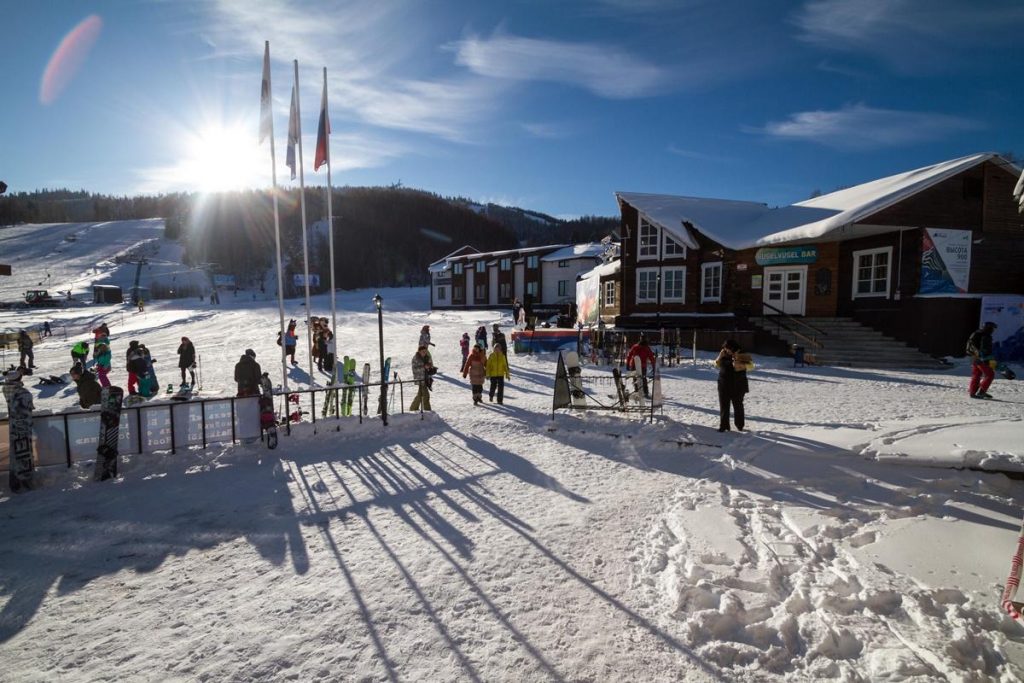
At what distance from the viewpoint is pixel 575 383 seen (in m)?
10.2

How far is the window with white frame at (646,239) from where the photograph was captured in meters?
25.7

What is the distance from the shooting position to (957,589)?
377 centimetres

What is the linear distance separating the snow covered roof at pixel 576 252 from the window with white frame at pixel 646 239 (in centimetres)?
1807

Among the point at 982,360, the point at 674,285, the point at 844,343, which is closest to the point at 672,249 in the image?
the point at 674,285

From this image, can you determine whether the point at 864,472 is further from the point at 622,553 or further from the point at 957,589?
the point at 622,553

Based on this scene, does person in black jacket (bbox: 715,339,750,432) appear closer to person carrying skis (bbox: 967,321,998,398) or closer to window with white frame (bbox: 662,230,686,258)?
person carrying skis (bbox: 967,321,998,398)

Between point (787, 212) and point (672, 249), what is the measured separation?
5978 millimetres

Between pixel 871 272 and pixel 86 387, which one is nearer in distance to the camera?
pixel 86 387

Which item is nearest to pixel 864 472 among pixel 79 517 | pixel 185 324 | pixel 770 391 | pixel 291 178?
pixel 770 391

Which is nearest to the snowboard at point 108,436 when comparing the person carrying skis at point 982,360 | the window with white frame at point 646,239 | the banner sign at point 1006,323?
the person carrying skis at point 982,360

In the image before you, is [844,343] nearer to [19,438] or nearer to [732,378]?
[732,378]

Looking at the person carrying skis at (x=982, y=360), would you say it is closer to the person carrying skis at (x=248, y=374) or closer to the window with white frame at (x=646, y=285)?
the window with white frame at (x=646, y=285)

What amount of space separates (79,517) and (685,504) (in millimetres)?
7377

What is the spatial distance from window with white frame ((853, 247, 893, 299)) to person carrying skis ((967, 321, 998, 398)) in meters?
8.58
